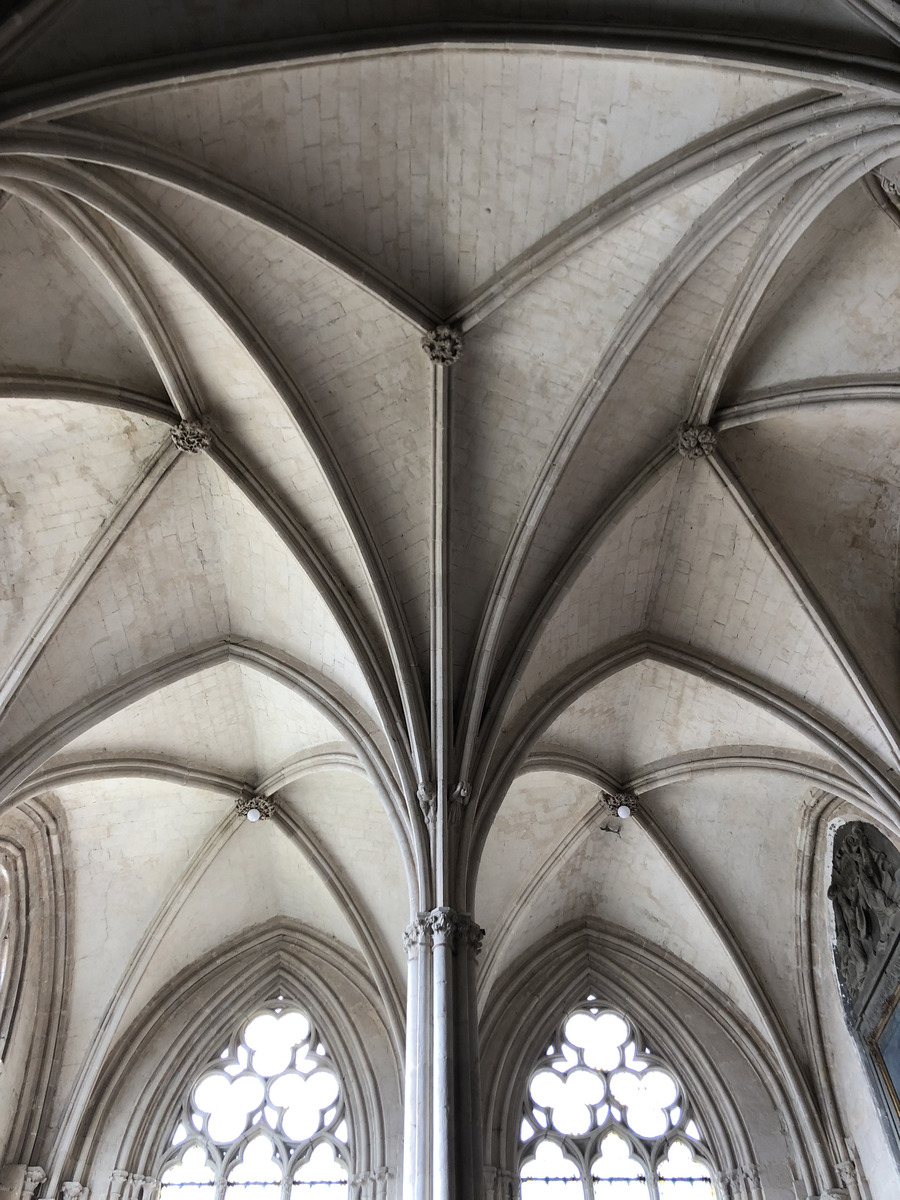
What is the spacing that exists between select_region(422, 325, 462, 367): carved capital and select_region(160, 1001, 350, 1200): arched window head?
10061mm

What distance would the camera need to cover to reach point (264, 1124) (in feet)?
50.9

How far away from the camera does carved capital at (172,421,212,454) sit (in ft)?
40.4

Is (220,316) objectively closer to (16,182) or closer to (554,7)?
(16,182)

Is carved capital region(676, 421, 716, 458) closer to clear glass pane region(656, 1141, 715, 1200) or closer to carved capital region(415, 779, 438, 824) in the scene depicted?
carved capital region(415, 779, 438, 824)

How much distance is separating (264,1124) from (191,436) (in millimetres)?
9390

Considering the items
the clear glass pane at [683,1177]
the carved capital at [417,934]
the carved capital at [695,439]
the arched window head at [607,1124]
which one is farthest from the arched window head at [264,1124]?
the carved capital at [695,439]

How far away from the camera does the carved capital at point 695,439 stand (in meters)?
12.7

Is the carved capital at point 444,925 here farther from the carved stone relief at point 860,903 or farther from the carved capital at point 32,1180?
the carved capital at point 32,1180

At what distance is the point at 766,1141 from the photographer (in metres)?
15.2

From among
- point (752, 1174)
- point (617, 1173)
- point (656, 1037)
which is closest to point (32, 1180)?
point (617, 1173)

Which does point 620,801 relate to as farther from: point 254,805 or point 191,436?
point 191,436

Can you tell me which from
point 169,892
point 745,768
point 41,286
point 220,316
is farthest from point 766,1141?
point 41,286

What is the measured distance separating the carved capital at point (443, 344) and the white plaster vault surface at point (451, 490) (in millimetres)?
159

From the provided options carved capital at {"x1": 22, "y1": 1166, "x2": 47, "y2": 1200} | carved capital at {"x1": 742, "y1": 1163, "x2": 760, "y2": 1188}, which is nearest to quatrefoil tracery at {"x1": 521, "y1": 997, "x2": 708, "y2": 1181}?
carved capital at {"x1": 742, "y1": 1163, "x2": 760, "y2": 1188}
